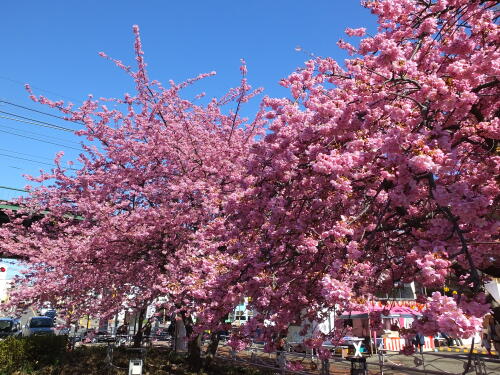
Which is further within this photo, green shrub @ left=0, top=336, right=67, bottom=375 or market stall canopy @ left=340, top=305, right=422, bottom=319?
green shrub @ left=0, top=336, right=67, bottom=375

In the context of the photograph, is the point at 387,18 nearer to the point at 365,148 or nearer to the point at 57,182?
the point at 365,148

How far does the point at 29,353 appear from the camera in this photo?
13.2 m

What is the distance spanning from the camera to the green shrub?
Result: 12.3 metres

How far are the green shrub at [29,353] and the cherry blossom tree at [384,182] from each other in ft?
31.2

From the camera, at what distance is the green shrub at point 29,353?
12297 millimetres

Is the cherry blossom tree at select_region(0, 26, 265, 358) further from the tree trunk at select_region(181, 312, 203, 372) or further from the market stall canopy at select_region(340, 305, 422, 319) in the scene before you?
the market stall canopy at select_region(340, 305, 422, 319)

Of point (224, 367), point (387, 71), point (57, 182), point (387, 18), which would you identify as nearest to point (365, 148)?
point (387, 71)

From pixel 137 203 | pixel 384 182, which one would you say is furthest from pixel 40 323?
pixel 384 182

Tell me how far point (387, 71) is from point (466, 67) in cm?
127

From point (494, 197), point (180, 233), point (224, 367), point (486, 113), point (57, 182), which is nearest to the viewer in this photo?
point (494, 197)

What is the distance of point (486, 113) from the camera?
6.07 m

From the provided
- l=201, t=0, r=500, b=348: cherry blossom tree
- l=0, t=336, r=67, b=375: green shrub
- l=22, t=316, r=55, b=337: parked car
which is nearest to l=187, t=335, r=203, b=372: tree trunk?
l=0, t=336, r=67, b=375: green shrub

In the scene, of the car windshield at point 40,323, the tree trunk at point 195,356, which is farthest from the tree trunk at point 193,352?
the car windshield at point 40,323

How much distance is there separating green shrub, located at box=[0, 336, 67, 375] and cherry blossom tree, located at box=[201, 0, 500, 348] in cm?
952
